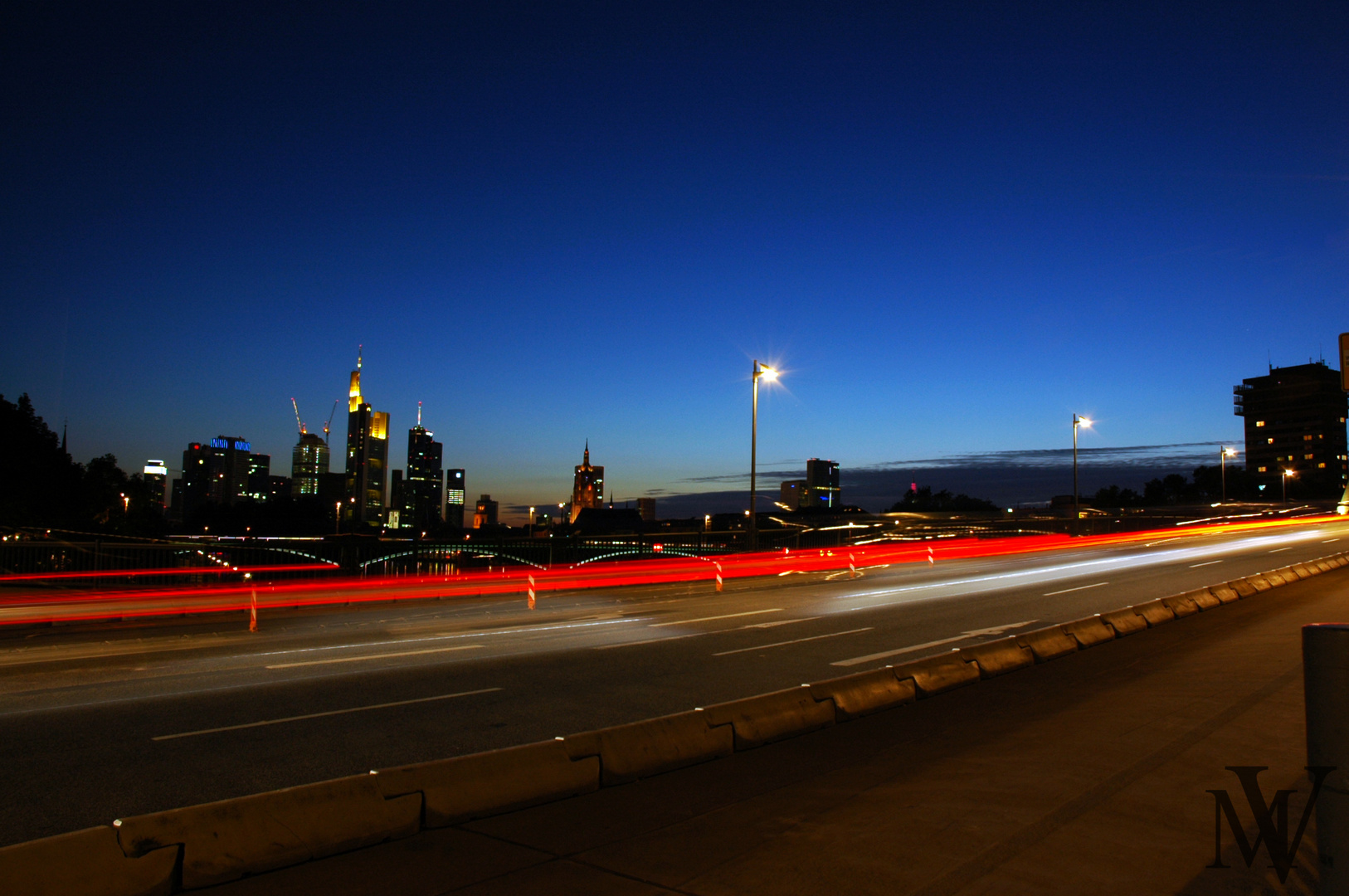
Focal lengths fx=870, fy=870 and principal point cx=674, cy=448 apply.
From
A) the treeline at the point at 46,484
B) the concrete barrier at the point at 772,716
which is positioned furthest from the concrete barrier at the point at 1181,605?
the treeline at the point at 46,484

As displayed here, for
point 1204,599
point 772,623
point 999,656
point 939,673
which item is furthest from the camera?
point 1204,599

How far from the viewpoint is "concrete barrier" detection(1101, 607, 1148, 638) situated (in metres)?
15.3

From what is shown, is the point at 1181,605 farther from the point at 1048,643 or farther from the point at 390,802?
the point at 390,802

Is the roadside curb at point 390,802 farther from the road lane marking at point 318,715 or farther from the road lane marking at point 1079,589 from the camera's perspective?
the road lane marking at point 1079,589

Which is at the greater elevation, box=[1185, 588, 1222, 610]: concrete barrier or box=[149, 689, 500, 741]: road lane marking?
box=[1185, 588, 1222, 610]: concrete barrier

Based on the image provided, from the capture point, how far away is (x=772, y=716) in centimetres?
834

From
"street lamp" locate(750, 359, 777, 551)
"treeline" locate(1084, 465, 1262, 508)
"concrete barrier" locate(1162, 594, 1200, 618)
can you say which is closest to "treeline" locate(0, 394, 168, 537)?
"street lamp" locate(750, 359, 777, 551)

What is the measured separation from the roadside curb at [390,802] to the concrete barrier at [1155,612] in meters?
9.38

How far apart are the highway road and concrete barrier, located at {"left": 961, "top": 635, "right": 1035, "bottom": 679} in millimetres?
1879

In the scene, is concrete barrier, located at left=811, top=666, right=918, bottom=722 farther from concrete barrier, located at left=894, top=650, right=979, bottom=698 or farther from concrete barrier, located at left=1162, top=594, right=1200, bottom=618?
concrete barrier, located at left=1162, top=594, right=1200, bottom=618

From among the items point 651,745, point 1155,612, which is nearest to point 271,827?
point 651,745

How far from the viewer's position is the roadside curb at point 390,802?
4656mm

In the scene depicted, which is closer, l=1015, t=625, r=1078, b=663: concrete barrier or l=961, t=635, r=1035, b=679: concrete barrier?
l=961, t=635, r=1035, b=679: concrete barrier

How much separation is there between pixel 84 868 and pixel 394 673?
810cm
